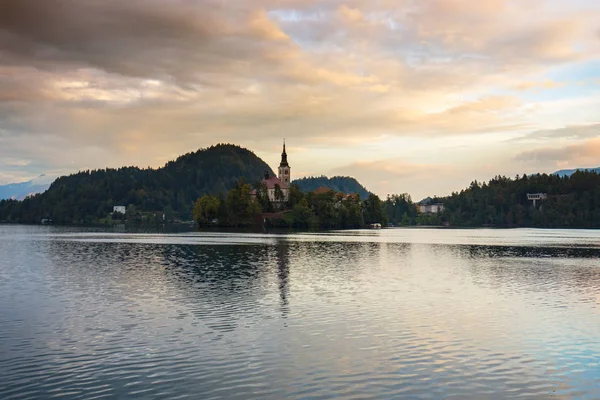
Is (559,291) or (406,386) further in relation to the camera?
(559,291)

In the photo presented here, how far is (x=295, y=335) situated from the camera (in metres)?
33.6

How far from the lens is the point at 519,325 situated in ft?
123

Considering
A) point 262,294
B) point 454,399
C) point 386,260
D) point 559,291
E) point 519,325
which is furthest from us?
point 386,260

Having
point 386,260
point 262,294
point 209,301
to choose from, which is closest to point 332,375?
point 209,301

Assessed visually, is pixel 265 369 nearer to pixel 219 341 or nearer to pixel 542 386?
pixel 219 341

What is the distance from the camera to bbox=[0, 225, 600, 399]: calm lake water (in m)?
23.8

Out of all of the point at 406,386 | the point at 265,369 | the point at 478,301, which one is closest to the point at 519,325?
the point at 478,301

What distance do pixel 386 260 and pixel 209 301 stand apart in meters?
48.9

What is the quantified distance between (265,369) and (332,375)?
335 centimetres

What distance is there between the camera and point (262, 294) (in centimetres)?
4994

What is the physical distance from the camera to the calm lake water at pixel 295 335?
78.2 ft

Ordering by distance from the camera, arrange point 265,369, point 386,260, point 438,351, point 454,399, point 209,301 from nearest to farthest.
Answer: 1. point 454,399
2. point 265,369
3. point 438,351
4. point 209,301
5. point 386,260

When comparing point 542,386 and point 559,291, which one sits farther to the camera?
point 559,291

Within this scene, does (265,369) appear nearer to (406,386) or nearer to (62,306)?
(406,386)
